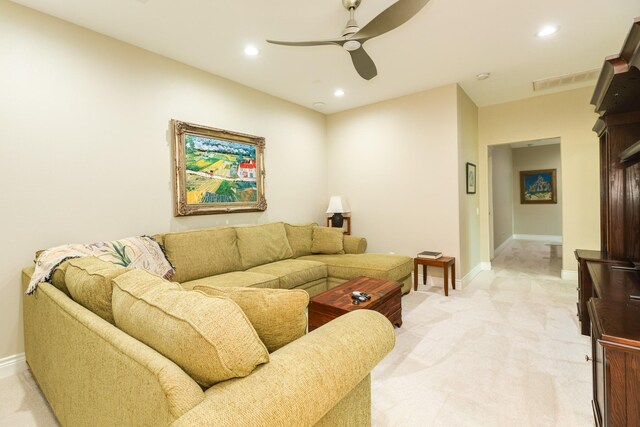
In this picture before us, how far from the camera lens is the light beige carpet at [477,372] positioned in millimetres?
1738

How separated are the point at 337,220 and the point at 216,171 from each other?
6.67 feet

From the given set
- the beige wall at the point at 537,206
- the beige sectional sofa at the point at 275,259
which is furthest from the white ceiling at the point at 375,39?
the beige wall at the point at 537,206

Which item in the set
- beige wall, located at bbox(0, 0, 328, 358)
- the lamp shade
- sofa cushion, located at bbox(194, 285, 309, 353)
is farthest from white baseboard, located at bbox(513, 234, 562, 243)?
sofa cushion, located at bbox(194, 285, 309, 353)

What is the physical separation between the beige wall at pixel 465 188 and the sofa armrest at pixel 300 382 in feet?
11.0

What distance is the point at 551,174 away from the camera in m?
7.77

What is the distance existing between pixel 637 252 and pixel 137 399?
315 centimetres

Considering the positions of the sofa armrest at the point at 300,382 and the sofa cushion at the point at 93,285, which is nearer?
the sofa armrest at the point at 300,382

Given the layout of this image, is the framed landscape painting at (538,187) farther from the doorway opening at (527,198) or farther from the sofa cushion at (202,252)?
the sofa cushion at (202,252)

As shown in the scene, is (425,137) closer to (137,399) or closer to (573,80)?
(573,80)

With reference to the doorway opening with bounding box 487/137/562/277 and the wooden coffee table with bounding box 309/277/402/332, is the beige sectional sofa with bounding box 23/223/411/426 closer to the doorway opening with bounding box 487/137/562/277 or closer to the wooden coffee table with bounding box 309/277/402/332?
the wooden coffee table with bounding box 309/277/402/332

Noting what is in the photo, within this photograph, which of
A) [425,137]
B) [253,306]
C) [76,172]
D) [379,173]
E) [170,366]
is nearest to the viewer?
[170,366]

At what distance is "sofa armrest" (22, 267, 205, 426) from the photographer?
0.79 m

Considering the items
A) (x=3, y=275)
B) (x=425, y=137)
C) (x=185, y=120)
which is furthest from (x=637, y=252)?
(x=3, y=275)

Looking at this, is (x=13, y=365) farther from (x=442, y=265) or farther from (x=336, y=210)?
(x=442, y=265)
